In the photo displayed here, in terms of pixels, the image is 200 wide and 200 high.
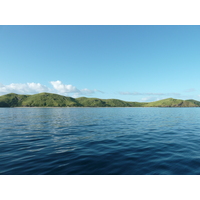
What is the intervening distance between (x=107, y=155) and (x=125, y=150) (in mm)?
2812

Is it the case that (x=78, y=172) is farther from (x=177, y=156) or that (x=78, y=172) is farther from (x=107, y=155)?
(x=177, y=156)

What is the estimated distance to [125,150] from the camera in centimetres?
1446

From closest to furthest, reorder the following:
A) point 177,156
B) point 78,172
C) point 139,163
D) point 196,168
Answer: point 78,172
point 196,168
point 139,163
point 177,156

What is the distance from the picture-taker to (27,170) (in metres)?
9.52
